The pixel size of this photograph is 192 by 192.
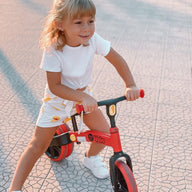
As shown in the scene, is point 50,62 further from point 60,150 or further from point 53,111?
point 60,150

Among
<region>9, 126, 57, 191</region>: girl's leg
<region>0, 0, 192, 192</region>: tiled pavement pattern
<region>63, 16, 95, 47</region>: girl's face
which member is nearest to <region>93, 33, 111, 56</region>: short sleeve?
<region>63, 16, 95, 47</region>: girl's face

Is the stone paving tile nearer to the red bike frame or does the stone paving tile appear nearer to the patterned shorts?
the red bike frame

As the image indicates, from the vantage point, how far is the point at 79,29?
194 centimetres

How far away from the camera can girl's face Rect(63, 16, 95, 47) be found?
193cm

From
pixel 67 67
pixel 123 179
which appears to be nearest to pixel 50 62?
pixel 67 67

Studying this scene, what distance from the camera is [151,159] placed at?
9.09ft

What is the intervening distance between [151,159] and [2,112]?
4.97 ft

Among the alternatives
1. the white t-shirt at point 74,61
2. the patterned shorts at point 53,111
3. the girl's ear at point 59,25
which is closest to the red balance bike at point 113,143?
the patterned shorts at point 53,111

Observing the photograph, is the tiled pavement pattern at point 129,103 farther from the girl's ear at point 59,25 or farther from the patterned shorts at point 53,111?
the girl's ear at point 59,25

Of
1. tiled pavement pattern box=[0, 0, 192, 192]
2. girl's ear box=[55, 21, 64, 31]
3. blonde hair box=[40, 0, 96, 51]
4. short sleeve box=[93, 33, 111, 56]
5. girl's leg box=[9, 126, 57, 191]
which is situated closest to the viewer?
blonde hair box=[40, 0, 96, 51]

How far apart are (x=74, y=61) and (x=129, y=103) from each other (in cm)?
161

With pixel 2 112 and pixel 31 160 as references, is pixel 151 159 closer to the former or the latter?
pixel 31 160

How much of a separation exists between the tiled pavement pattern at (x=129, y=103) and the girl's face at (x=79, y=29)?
111cm

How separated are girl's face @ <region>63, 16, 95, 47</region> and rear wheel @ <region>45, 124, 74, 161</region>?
2.70 ft
